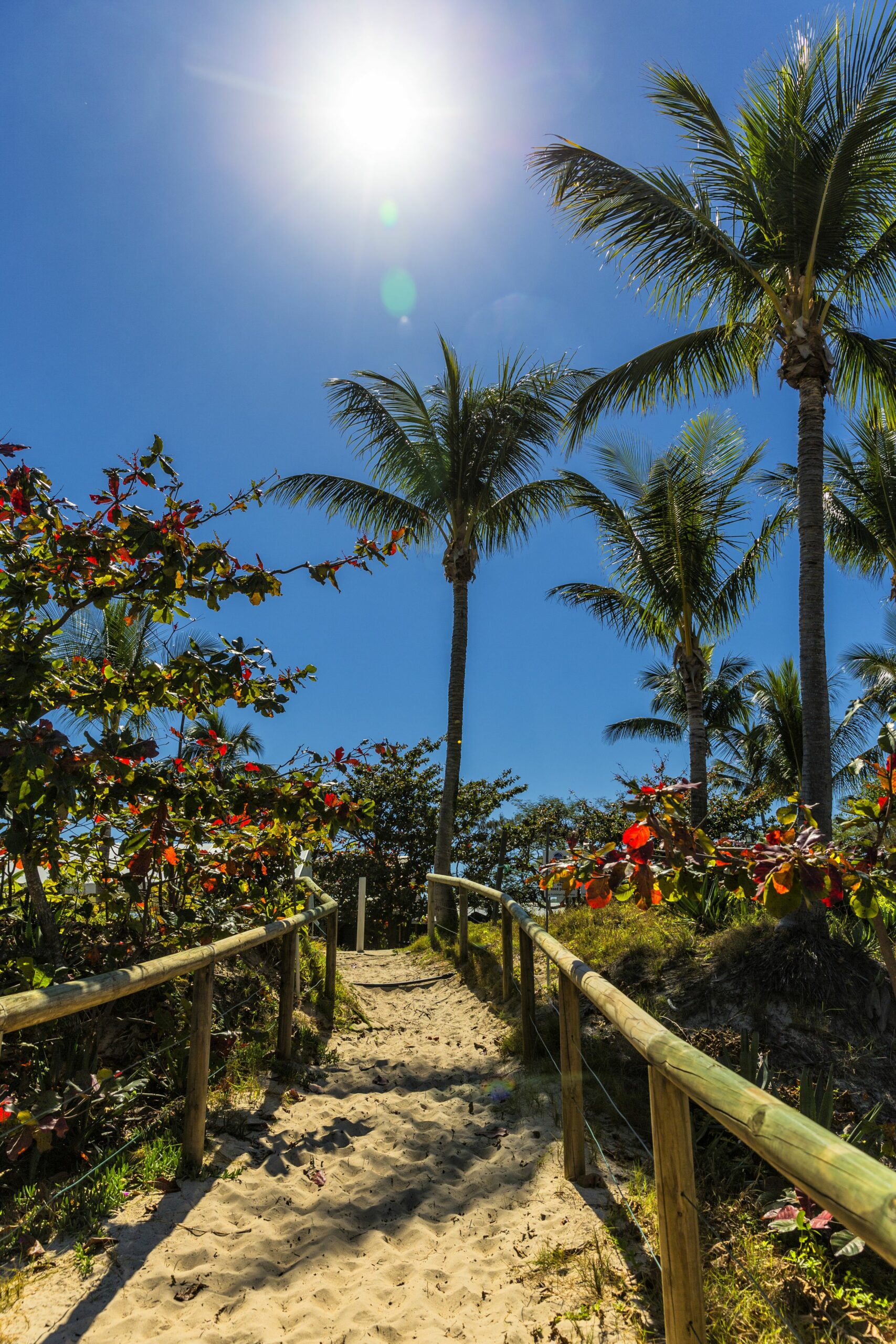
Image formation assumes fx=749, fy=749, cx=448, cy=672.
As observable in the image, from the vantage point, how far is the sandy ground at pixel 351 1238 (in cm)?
238

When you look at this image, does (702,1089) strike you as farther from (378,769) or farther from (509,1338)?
(378,769)

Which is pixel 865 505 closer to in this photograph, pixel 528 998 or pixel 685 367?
pixel 685 367

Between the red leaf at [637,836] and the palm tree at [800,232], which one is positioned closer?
the red leaf at [637,836]

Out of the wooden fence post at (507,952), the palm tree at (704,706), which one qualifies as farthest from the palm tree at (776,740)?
the wooden fence post at (507,952)

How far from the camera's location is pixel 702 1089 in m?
1.68

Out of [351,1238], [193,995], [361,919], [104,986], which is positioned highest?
[104,986]

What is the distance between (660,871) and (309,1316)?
1.90m

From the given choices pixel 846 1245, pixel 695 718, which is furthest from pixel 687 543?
pixel 846 1245

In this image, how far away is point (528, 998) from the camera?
4746 millimetres

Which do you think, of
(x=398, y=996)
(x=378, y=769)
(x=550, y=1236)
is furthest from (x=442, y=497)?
(x=550, y=1236)

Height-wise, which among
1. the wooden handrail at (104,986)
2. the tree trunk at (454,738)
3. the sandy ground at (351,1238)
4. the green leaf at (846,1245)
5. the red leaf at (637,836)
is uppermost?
the tree trunk at (454,738)

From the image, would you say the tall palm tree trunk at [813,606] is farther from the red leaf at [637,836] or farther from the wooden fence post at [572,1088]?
the red leaf at [637,836]

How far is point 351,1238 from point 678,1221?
1.66 meters

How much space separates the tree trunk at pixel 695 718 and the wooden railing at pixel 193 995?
647 centimetres
